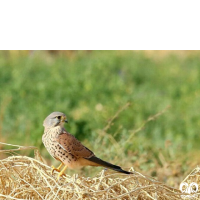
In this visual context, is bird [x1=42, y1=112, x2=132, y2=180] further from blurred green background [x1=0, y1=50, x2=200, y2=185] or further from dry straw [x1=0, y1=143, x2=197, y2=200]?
blurred green background [x1=0, y1=50, x2=200, y2=185]

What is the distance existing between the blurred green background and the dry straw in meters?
1.71

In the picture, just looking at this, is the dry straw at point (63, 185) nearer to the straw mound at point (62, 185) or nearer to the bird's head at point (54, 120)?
the straw mound at point (62, 185)

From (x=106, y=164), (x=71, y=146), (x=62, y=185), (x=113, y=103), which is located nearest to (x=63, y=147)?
(x=71, y=146)

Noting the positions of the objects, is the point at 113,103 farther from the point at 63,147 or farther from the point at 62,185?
the point at 62,185

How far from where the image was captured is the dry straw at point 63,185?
8.34ft

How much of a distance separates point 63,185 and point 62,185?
0.04 m

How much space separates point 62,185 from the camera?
100 inches

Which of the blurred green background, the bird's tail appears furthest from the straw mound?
the blurred green background

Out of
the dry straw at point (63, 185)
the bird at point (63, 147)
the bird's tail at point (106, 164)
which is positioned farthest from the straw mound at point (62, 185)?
the bird at point (63, 147)

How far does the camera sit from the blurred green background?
5.18 m

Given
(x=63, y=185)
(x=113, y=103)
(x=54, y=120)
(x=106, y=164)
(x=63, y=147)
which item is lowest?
(x=63, y=185)
